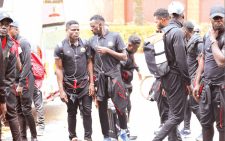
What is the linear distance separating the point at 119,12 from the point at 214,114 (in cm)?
2012

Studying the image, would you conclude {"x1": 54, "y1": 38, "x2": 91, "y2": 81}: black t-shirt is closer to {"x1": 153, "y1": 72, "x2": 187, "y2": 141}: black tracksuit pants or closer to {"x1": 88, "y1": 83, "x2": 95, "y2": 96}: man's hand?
{"x1": 88, "y1": 83, "x2": 95, "y2": 96}: man's hand

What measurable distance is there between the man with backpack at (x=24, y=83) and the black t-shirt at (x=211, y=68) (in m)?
2.94

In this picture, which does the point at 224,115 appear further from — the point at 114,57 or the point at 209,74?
the point at 114,57

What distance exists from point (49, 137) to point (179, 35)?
11.0ft

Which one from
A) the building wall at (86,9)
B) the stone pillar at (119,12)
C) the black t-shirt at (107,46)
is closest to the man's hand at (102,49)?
the black t-shirt at (107,46)

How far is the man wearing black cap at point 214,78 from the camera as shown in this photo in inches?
167

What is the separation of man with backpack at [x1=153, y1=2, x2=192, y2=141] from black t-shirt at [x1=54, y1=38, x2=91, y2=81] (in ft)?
5.05

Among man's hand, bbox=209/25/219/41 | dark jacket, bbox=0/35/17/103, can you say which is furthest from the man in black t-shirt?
man's hand, bbox=209/25/219/41

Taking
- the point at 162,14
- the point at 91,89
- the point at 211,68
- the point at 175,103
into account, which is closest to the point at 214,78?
the point at 211,68

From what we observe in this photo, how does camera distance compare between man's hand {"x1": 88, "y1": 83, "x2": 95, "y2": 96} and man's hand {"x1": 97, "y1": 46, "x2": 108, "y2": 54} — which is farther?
man's hand {"x1": 88, "y1": 83, "x2": 95, "y2": 96}

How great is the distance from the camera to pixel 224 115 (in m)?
4.26

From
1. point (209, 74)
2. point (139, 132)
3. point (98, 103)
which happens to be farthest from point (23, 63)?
point (209, 74)

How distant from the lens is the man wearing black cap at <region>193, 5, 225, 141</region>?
4.25 m

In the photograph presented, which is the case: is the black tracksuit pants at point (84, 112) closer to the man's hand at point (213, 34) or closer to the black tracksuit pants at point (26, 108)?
the black tracksuit pants at point (26, 108)
